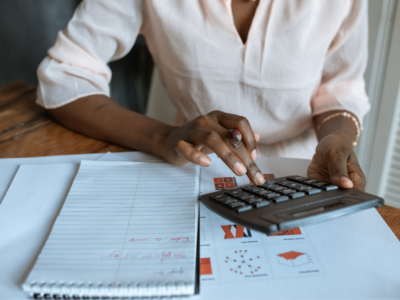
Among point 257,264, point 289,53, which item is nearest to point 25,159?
A: point 257,264

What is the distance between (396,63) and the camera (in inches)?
38.9

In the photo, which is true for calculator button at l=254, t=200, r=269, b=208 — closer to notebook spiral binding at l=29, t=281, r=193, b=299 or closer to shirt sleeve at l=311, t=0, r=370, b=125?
notebook spiral binding at l=29, t=281, r=193, b=299

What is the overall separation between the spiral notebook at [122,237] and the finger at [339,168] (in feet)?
0.57

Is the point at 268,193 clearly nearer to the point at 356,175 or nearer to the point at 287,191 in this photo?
the point at 287,191

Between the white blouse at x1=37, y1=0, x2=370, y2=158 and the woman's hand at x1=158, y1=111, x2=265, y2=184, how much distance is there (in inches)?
8.1

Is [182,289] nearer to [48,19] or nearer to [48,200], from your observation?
[48,200]

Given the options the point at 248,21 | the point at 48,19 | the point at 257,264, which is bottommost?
the point at 48,19

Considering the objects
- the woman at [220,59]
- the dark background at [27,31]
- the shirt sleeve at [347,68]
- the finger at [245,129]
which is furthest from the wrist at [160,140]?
the dark background at [27,31]

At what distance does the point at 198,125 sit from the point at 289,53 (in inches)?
11.2

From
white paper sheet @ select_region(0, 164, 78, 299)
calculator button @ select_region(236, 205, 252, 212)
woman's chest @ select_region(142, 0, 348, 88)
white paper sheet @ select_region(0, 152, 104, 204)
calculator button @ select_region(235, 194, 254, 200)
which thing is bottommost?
white paper sheet @ select_region(0, 152, 104, 204)

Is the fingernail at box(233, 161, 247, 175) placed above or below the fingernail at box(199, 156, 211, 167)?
above

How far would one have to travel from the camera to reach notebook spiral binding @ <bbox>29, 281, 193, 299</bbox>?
29 centimetres

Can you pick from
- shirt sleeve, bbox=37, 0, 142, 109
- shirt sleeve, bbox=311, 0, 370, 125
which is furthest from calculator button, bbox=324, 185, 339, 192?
shirt sleeve, bbox=37, 0, 142, 109

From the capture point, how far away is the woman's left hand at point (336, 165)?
424mm
